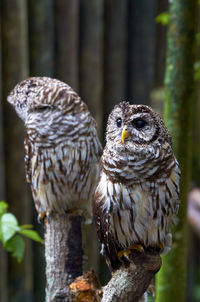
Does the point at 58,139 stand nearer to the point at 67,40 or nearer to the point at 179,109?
the point at 179,109

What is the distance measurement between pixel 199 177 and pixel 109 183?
8.12ft

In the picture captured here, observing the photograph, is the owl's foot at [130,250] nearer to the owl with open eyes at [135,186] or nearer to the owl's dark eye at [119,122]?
the owl with open eyes at [135,186]

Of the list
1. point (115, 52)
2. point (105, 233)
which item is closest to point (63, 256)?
point (105, 233)

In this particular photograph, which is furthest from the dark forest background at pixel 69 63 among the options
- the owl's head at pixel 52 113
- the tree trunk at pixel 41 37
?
the owl's head at pixel 52 113

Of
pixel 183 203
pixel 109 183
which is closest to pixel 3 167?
pixel 183 203

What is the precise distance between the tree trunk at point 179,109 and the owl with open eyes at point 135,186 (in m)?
0.35

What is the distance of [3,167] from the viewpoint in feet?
9.48

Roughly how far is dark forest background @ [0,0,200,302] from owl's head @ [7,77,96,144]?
93 cm

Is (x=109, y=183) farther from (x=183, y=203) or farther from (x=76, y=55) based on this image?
(x=76, y=55)

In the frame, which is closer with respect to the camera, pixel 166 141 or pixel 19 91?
pixel 166 141

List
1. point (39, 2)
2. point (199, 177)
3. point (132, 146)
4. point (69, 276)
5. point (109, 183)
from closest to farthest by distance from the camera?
point (132, 146) < point (109, 183) < point (69, 276) < point (39, 2) < point (199, 177)

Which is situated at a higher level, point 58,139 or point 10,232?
point 58,139

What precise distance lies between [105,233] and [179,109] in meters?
0.71

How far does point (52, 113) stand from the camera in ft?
6.27
